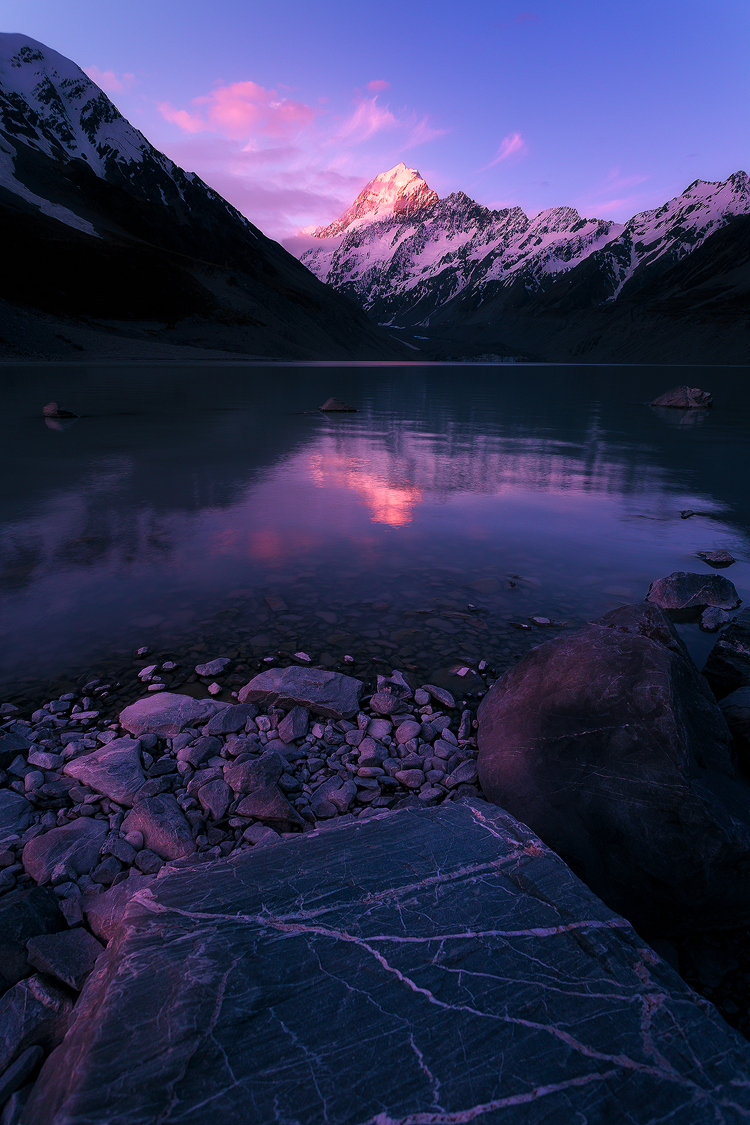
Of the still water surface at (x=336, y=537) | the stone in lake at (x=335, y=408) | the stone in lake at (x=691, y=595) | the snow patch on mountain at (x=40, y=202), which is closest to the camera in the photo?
the still water surface at (x=336, y=537)

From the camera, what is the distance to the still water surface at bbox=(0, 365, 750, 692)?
527 cm

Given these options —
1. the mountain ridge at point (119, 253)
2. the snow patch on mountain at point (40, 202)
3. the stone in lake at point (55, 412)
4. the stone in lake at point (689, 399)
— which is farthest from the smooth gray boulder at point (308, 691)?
the snow patch on mountain at point (40, 202)

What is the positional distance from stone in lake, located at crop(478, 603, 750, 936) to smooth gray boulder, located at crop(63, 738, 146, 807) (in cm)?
225

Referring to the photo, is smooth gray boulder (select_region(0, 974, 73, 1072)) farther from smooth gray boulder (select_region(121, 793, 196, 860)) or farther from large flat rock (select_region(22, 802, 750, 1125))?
smooth gray boulder (select_region(121, 793, 196, 860))

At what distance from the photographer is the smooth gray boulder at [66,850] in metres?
2.78

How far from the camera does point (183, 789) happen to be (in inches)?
133

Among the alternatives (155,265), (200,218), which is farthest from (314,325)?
(200,218)

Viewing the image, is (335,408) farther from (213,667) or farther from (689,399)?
(213,667)

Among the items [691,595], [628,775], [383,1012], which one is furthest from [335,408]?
[383,1012]

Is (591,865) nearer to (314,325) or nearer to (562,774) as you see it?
(562,774)

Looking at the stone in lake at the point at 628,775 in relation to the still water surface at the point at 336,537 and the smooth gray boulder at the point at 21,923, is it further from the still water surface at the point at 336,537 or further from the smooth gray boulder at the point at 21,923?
the smooth gray boulder at the point at 21,923

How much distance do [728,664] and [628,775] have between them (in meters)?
2.18

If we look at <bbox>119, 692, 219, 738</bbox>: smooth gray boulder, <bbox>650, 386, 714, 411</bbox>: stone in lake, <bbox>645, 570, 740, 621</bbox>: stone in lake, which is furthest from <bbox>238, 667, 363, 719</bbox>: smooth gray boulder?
<bbox>650, 386, 714, 411</bbox>: stone in lake

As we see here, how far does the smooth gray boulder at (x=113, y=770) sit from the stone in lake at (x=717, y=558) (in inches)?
286
